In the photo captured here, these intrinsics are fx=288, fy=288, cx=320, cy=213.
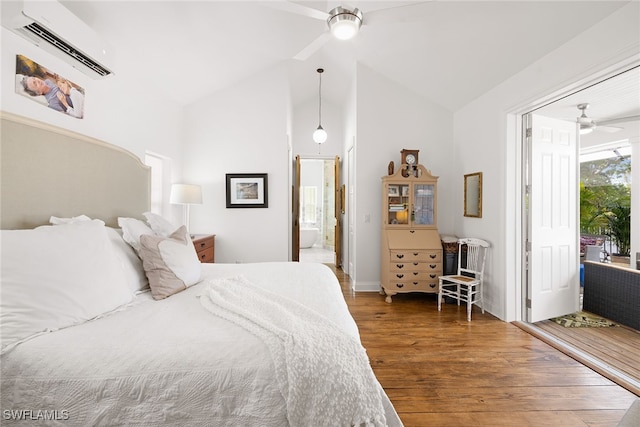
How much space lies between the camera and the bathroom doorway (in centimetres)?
842

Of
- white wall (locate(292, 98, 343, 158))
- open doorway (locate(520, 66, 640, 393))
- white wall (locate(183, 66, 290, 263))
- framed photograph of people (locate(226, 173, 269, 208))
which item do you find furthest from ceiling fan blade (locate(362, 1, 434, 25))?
white wall (locate(292, 98, 343, 158))

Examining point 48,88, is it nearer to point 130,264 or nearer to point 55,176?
point 55,176

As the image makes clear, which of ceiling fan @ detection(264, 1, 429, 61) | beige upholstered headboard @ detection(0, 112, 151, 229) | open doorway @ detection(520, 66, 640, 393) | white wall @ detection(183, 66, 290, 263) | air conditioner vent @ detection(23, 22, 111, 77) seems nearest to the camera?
beige upholstered headboard @ detection(0, 112, 151, 229)

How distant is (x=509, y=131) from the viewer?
3.06 m

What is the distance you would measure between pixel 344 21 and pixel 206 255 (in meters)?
3.02

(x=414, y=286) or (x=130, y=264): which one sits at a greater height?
(x=130, y=264)

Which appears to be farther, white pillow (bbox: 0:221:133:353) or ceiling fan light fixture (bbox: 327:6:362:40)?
ceiling fan light fixture (bbox: 327:6:362:40)

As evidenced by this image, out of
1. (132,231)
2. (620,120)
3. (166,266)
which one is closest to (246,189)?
(132,231)

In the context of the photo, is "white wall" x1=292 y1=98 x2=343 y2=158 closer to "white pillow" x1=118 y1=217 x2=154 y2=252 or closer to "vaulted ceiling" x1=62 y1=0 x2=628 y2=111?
"vaulted ceiling" x1=62 y1=0 x2=628 y2=111

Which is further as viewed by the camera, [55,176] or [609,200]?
[609,200]

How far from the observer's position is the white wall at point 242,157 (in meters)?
4.10

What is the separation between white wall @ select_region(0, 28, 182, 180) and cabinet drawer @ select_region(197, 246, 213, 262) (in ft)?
3.77

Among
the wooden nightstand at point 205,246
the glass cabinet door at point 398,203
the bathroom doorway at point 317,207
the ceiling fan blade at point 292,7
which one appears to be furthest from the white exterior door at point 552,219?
the bathroom doorway at point 317,207

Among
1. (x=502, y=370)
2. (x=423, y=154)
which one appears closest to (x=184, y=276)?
(x=502, y=370)
